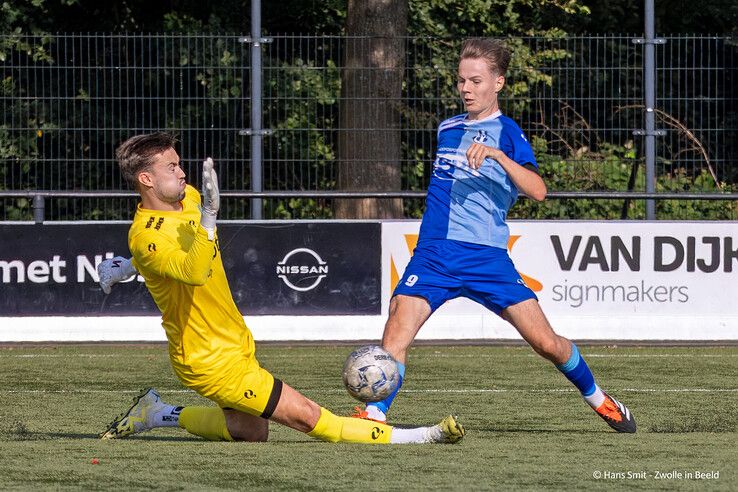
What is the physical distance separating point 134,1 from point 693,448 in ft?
46.5

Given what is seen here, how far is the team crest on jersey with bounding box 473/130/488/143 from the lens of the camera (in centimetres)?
738

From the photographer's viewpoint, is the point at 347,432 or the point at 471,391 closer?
the point at 347,432

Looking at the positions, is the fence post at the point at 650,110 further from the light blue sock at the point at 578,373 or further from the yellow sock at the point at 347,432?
the yellow sock at the point at 347,432

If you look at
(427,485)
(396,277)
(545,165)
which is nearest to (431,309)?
(427,485)

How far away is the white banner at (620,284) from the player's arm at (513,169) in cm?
620

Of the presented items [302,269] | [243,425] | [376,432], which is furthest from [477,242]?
[302,269]

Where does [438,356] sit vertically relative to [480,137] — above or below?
below

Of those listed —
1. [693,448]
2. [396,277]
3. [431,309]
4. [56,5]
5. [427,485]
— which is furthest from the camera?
[56,5]

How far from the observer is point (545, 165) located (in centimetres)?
1393

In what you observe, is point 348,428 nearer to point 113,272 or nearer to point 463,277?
point 463,277

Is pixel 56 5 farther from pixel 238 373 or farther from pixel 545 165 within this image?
pixel 238 373

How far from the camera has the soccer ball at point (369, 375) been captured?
22.6 ft

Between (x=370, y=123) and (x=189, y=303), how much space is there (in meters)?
7.50

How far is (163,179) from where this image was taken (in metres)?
6.55
